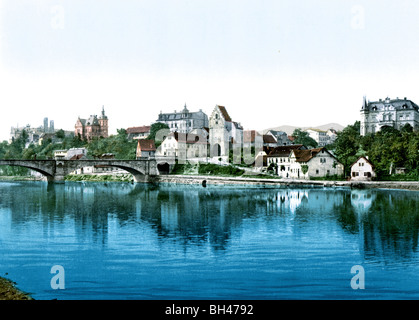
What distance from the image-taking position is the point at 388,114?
57.2m

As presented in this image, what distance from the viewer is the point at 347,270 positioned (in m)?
13.5

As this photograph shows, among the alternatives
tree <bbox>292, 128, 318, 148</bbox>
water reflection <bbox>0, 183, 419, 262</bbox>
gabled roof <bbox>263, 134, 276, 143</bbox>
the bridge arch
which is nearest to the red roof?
gabled roof <bbox>263, 134, 276, 143</bbox>

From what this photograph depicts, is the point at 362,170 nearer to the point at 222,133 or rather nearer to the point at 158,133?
the point at 222,133

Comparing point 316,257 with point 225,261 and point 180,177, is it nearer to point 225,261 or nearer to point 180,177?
point 225,261

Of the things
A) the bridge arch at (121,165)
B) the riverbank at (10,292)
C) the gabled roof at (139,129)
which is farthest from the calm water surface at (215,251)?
the gabled roof at (139,129)

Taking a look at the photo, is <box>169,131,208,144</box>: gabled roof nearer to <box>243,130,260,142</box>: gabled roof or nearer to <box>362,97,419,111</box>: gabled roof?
<box>243,130,260,142</box>: gabled roof

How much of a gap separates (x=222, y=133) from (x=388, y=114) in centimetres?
2464

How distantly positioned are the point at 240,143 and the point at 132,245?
4945cm

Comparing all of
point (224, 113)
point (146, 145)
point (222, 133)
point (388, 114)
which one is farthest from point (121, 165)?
point (388, 114)

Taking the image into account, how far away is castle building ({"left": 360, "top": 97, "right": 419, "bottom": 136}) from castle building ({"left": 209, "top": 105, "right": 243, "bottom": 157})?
62.2ft

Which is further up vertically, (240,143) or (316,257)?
(240,143)

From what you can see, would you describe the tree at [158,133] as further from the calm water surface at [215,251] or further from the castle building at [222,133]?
the calm water surface at [215,251]

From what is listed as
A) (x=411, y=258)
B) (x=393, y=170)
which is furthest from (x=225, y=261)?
(x=393, y=170)

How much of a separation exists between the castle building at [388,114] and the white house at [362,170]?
12.4 meters
